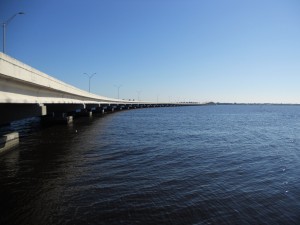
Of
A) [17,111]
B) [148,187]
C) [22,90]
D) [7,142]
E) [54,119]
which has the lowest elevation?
[148,187]

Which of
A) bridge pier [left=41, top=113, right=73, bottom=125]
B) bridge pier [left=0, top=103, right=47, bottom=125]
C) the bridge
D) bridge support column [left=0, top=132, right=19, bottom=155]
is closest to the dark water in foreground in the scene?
bridge support column [left=0, top=132, right=19, bottom=155]

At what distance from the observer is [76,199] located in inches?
475

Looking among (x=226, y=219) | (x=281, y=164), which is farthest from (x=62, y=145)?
(x=226, y=219)

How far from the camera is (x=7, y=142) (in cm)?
2417

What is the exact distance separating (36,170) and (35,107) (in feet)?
54.9

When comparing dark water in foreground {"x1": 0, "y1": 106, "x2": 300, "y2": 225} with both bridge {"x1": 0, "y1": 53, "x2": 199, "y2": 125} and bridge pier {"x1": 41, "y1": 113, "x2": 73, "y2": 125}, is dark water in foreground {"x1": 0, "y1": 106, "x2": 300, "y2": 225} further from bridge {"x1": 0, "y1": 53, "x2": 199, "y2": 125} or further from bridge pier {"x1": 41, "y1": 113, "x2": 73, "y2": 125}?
bridge pier {"x1": 41, "y1": 113, "x2": 73, "y2": 125}

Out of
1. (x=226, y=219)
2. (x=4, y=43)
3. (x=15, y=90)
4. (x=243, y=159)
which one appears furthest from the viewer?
(x=4, y=43)

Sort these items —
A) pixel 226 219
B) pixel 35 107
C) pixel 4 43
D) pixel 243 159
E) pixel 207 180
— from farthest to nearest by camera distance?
pixel 35 107 → pixel 4 43 → pixel 243 159 → pixel 207 180 → pixel 226 219

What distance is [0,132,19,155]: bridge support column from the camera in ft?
75.7

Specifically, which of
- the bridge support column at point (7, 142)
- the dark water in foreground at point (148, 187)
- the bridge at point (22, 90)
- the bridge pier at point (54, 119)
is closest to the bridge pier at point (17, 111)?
the bridge at point (22, 90)

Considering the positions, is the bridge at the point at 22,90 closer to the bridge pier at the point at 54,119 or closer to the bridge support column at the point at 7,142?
the bridge support column at the point at 7,142

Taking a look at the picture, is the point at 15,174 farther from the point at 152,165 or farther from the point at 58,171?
the point at 152,165

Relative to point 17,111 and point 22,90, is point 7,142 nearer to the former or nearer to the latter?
point 22,90

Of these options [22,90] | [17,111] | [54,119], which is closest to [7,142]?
[22,90]
